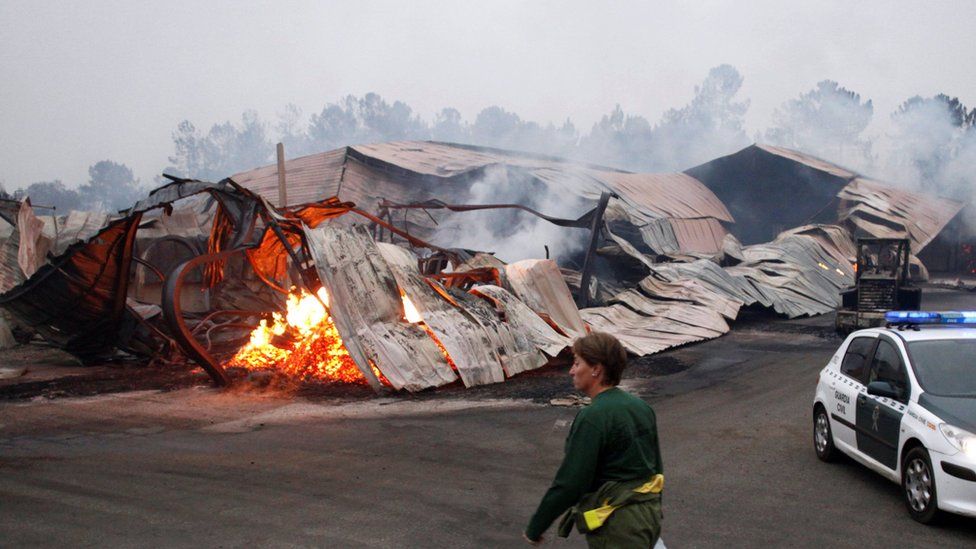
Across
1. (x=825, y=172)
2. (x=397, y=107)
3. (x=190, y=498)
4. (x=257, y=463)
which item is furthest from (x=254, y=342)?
(x=397, y=107)

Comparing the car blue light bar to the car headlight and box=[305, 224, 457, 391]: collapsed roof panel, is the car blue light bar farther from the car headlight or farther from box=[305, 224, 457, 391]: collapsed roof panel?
box=[305, 224, 457, 391]: collapsed roof panel

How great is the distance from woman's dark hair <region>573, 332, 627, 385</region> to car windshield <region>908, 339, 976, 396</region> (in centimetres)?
412

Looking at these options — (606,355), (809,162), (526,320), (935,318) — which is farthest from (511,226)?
(606,355)

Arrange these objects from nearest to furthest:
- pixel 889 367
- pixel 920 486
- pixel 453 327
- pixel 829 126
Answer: pixel 920 486, pixel 889 367, pixel 453 327, pixel 829 126

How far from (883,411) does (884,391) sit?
257 mm

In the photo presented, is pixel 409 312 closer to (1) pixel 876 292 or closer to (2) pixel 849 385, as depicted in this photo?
(2) pixel 849 385

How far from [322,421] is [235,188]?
5042 mm

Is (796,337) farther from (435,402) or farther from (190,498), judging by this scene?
(190,498)

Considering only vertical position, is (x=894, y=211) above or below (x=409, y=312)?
above

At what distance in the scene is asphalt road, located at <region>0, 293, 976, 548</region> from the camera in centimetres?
566

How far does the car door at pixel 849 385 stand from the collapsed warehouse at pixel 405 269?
6.04m

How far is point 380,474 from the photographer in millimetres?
7293

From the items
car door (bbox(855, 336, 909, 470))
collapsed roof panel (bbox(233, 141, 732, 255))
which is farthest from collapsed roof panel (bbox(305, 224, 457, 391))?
collapsed roof panel (bbox(233, 141, 732, 255))

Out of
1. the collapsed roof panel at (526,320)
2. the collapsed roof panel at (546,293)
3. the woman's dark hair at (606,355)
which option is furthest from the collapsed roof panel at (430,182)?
the woman's dark hair at (606,355)
